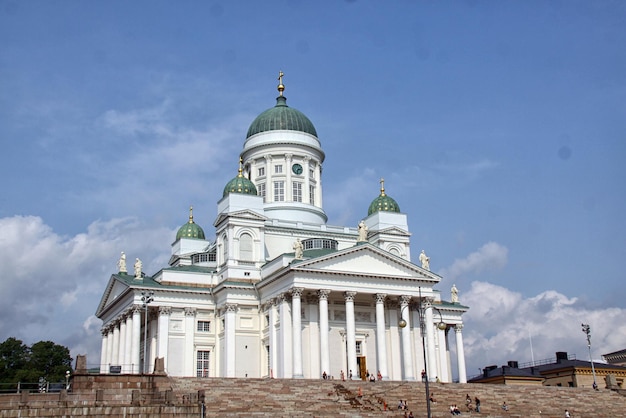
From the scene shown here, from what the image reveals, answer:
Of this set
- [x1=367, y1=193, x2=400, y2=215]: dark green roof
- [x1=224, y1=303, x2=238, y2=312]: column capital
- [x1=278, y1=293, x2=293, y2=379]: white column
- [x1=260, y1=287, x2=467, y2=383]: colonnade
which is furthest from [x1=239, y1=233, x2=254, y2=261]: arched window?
[x1=367, y1=193, x2=400, y2=215]: dark green roof

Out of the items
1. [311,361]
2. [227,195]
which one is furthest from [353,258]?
[227,195]

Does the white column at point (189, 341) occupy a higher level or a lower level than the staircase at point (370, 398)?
higher

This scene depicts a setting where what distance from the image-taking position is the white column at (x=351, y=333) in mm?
52625

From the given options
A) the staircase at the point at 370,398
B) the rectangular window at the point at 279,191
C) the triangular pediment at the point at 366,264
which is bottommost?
the staircase at the point at 370,398

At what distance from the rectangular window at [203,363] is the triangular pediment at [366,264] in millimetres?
11744

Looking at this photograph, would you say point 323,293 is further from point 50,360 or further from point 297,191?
point 50,360

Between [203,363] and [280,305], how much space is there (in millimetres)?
8811

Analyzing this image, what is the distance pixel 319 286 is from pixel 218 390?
13629 mm

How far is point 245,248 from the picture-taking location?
60406mm

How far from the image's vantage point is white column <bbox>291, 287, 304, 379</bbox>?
2039 inches

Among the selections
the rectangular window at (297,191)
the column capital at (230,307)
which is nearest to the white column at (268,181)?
the rectangular window at (297,191)

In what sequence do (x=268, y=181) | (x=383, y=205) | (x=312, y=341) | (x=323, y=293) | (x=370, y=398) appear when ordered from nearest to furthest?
(x=370, y=398) → (x=323, y=293) → (x=312, y=341) → (x=383, y=205) → (x=268, y=181)

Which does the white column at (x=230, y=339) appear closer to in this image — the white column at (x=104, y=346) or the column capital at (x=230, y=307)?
the column capital at (x=230, y=307)

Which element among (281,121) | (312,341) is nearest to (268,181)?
(281,121)
